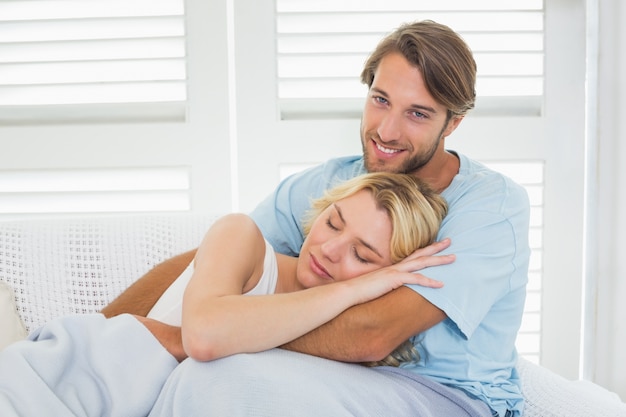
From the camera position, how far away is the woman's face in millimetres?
1468

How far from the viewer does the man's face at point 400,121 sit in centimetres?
162

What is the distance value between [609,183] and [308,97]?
99cm

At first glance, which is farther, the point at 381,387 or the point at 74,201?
the point at 74,201

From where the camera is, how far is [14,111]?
2305mm


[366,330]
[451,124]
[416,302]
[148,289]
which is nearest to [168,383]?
[366,330]

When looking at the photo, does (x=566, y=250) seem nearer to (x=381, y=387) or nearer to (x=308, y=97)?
(x=308, y=97)

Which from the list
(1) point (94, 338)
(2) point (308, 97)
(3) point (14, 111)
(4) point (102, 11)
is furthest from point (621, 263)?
(3) point (14, 111)

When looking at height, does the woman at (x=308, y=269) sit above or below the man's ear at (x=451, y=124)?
below

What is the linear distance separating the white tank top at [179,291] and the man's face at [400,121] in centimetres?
35

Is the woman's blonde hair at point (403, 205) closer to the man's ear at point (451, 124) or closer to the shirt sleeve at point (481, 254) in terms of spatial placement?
the shirt sleeve at point (481, 254)

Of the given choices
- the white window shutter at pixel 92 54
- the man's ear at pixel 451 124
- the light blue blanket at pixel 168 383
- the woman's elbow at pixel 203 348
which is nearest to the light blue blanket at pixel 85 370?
the light blue blanket at pixel 168 383

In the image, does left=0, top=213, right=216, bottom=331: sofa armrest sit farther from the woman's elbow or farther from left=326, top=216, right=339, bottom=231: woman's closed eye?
the woman's elbow

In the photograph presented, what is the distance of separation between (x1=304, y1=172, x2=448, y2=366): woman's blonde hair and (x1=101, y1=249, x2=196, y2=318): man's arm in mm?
427

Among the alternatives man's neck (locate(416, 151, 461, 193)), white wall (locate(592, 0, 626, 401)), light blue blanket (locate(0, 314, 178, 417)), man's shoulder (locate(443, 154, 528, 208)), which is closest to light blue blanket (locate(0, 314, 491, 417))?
light blue blanket (locate(0, 314, 178, 417))
